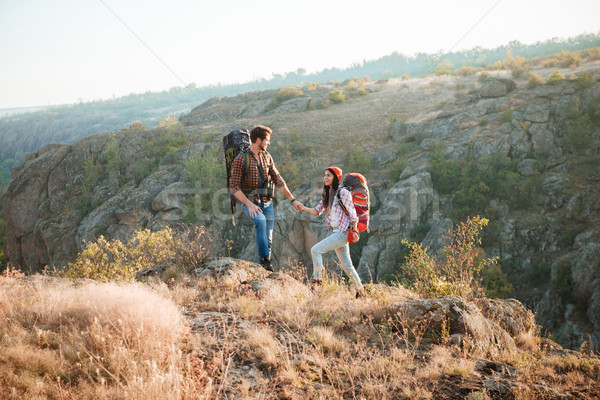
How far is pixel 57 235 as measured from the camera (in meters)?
25.1

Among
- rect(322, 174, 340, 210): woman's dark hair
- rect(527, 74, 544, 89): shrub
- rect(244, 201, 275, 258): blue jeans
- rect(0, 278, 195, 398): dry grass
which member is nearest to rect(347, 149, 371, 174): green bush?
rect(527, 74, 544, 89): shrub

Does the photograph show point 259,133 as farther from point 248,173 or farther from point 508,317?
point 508,317

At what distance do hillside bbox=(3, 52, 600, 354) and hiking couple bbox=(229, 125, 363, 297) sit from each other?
703 cm

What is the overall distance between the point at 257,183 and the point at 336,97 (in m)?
32.9

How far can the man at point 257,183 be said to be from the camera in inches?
201

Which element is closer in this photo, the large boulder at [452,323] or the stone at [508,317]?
the large boulder at [452,323]

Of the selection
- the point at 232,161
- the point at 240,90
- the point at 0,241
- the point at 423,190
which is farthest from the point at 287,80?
the point at 232,161

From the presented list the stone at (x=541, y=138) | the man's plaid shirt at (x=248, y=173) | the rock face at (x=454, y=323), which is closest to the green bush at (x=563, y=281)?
the stone at (x=541, y=138)

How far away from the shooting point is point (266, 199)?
534 centimetres

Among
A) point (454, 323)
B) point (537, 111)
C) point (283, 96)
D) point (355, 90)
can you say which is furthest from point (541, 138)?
point (283, 96)

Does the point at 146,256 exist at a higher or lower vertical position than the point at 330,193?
lower

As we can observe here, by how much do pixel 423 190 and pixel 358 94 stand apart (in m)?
22.0

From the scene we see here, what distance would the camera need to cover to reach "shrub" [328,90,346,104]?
3591cm

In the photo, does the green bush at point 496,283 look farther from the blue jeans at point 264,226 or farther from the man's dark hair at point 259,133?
the man's dark hair at point 259,133
